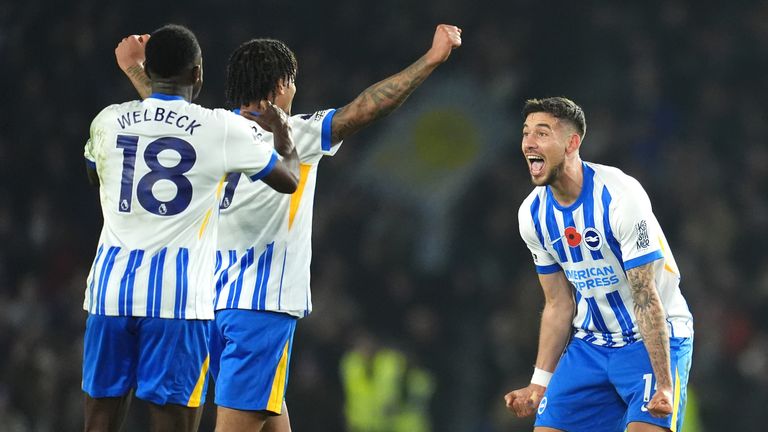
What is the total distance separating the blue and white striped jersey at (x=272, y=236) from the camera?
15.5ft

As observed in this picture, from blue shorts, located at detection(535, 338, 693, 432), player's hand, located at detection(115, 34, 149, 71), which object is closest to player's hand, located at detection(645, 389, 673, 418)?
blue shorts, located at detection(535, 338, 693, 432)

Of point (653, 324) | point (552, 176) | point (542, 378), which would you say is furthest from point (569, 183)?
point (542, 378)

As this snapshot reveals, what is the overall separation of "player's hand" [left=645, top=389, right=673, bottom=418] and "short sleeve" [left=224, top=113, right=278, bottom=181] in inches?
68.9

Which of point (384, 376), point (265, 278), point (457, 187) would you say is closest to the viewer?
point (265, 278)

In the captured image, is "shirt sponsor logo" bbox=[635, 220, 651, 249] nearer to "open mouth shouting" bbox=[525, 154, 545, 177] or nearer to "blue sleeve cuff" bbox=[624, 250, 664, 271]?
"blue sleeve cuff" bbox=[624, 250, 664, 271]

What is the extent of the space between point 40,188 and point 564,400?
23.7ft

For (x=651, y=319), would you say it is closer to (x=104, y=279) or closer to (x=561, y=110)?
(x=561, y=110)

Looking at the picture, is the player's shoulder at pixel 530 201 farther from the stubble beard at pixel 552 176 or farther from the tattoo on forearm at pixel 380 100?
the tattoo on forearm at pixel 380 100

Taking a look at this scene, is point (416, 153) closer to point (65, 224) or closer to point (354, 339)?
point (354, 339)

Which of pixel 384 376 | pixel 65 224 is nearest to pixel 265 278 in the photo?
pixel 384 376

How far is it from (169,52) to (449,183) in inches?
299

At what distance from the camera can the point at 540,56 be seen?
12.2m

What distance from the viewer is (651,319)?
4.59 metres

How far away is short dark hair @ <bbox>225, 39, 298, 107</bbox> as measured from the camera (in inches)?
187
